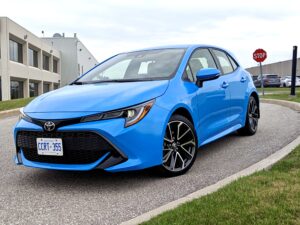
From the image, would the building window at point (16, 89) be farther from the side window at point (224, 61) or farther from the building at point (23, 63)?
the side window at point (224, 61)

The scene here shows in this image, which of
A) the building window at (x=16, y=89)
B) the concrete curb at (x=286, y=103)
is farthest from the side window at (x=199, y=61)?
the building window at (x=16, y=89)

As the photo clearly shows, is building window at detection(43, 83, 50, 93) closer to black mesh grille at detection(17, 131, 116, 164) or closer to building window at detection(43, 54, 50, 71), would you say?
building window at detection(43, 54, 50, 71)

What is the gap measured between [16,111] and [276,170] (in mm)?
12097

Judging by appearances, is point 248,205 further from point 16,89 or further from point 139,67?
point 16,89

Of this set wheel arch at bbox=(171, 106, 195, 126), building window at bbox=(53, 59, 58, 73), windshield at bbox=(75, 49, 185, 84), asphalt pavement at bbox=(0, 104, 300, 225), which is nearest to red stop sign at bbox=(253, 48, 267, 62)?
asphalt pavement at bbox=(0, 104, 300, 225)

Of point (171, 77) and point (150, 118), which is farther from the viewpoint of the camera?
point (171, 77)

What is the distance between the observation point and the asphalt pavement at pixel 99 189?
3.59 meters

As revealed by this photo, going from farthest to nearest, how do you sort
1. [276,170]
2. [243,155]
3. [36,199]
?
[243,155], [276,170], [36,199]

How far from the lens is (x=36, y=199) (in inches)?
159

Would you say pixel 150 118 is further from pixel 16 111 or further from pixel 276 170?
pixel 16 111

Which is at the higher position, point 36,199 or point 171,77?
point 171,77

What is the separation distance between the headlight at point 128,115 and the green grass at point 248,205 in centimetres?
105

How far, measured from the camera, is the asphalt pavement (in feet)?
11.8

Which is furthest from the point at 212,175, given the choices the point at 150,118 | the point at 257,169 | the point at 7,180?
the point at 7,180
